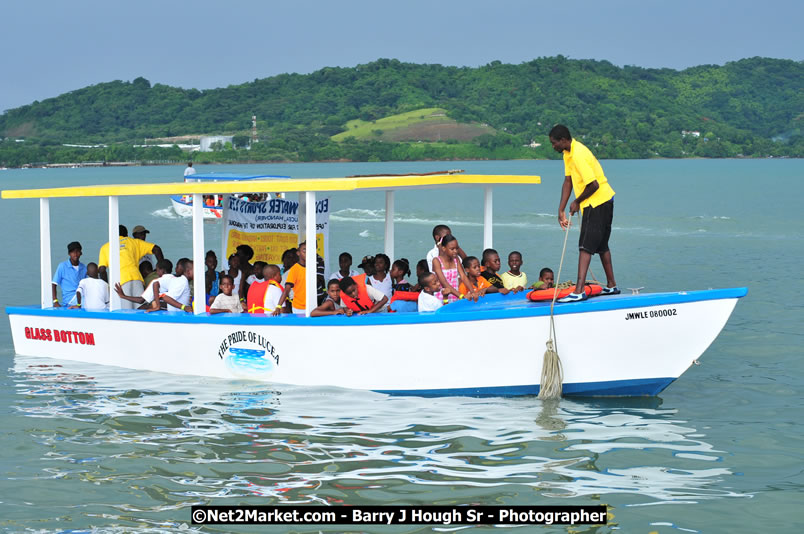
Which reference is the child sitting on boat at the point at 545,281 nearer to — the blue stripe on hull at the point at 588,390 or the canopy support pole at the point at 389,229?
the blue stripe on hull at the point at 588,390

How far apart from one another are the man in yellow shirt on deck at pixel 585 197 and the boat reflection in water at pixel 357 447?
4.76 feet

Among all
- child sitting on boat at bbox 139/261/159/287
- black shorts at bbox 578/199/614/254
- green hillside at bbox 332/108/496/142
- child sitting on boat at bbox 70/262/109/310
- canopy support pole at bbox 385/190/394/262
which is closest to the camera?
black shorts at bbox 578/199/614/254

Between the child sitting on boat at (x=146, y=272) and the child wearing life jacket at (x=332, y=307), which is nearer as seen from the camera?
the child wearing life jacket at (x=332, y=307)

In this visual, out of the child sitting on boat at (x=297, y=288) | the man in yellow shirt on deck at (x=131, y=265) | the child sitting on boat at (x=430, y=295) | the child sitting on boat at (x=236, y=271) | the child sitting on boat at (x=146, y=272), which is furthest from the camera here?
the child sitting on boat at (x=146, y=272)

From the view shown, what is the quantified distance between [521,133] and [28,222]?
387 feet

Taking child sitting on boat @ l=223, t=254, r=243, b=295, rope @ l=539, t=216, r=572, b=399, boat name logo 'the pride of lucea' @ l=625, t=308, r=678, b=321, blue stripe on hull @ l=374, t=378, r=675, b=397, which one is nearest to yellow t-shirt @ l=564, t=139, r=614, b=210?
rope @ l=539, t=216, r=572, b=399

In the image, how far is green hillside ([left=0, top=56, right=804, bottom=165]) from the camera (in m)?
157

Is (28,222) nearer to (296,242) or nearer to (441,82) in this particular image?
(296,242)

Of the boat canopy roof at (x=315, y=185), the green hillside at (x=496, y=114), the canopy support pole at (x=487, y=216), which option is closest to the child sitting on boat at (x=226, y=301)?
the boat canopy roof at (x=315, y=185)

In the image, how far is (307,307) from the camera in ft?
35.7

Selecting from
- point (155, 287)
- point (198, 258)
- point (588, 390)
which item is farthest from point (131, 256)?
point (588, 390)

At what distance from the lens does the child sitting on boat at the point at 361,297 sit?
36.3ft

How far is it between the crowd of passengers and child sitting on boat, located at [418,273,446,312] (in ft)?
0.03

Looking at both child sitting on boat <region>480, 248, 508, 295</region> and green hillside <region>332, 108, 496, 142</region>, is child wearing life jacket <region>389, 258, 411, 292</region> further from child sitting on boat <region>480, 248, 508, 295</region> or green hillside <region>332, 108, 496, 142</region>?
green hillside <region>332, 108, 496, 142</region>
